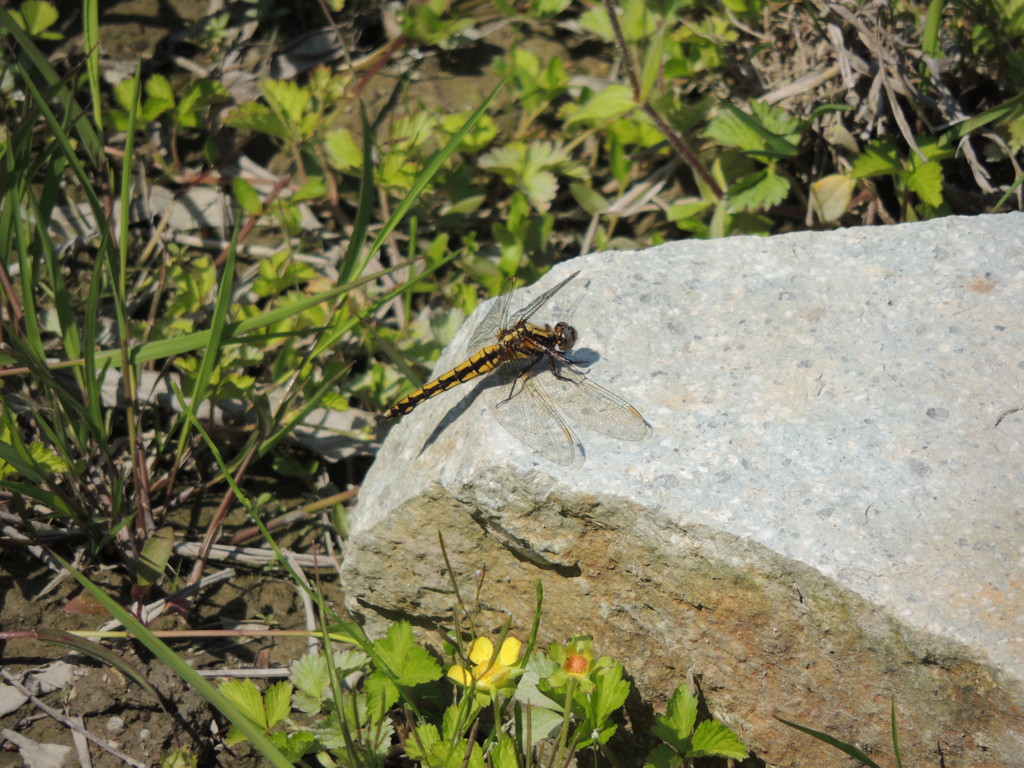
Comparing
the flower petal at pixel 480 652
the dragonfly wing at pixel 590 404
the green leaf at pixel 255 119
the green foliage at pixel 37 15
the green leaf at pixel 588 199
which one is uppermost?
the green foliage at pixel 37 15

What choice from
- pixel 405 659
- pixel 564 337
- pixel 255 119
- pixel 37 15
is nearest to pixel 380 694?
pixel 405 659

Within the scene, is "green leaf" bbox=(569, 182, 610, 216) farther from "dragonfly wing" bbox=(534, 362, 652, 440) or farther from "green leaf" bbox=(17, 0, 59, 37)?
"green leaf" bbox=(17, 0, 59, 37)

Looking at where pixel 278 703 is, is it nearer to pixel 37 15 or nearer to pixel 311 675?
pixel 311 675

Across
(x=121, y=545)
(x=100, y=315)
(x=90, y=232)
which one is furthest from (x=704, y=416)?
(x=90, y=232)

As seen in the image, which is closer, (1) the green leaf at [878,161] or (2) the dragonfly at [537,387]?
(2) the dragonfly at [537,387]

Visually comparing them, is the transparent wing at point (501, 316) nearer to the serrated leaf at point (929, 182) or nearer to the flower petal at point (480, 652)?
the flower petal at point (480, 652)

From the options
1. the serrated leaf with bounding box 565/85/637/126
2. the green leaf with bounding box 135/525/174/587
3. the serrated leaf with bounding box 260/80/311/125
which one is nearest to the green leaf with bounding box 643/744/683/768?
the green leaf with bounding box 135/525/174/587

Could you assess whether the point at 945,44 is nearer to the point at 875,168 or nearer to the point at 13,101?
the point at 875,168

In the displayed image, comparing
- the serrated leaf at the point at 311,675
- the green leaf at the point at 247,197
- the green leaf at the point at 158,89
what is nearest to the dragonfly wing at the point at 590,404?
the serrated leaf at the point at 311,675
